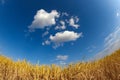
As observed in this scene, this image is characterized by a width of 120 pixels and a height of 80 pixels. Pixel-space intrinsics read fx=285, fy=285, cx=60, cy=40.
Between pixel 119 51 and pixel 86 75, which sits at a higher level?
pixel 119 51

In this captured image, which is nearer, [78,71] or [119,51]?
[78,71]

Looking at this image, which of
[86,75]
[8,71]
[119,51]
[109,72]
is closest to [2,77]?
[8,71]

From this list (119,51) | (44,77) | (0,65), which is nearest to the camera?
(44,77)

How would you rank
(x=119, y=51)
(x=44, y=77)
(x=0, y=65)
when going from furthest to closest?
1. (x=119, y=51)
2. (x=0, y=65)
3. (x=44, y=77)

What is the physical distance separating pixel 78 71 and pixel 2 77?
7.58ft

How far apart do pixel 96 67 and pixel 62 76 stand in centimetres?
110

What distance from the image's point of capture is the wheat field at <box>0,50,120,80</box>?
834 cm

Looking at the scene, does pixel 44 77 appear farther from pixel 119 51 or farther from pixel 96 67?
pixel 119 51

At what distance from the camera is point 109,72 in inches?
334

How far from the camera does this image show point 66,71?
8438mm

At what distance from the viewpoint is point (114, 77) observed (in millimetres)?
8305

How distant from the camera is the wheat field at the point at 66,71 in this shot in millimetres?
8336

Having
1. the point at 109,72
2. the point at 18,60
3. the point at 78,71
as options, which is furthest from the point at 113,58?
the point at 18,60

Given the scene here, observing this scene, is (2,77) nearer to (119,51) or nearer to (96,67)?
(96,67)
